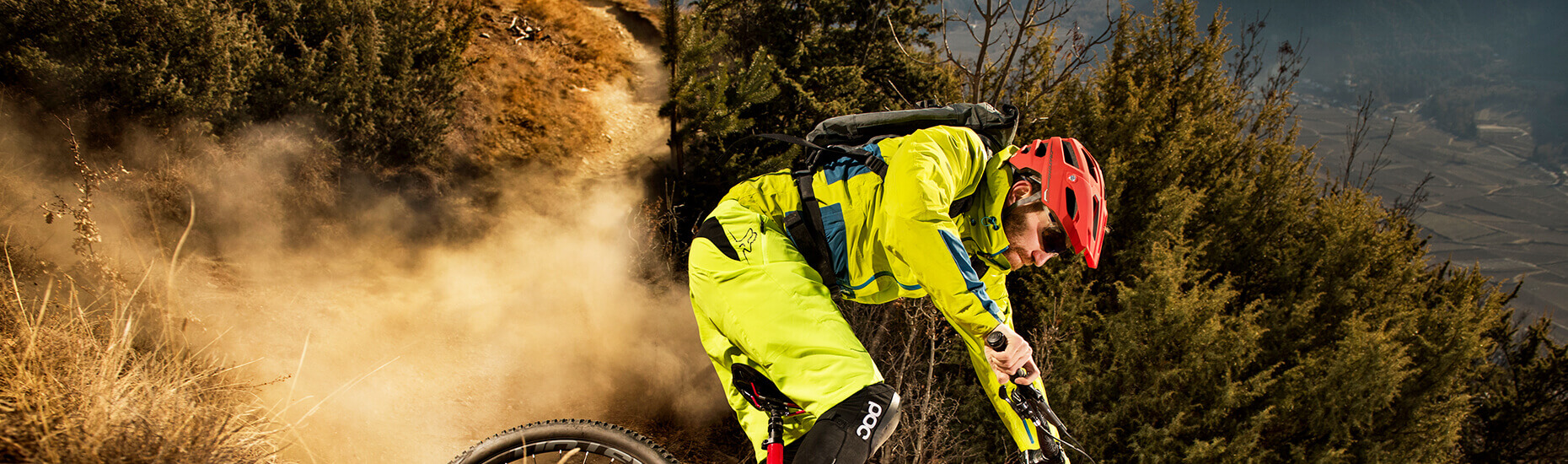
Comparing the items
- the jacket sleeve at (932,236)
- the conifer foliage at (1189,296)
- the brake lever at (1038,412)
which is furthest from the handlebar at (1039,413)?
the conifer foliage at (1189,296)

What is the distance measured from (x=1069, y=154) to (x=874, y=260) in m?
0.97

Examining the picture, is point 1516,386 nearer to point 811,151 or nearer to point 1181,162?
point 1181,162

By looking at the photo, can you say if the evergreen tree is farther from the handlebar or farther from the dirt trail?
the dirt trail

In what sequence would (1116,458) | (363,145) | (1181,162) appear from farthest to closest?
(363,145)
(1181,162)
(1116,458)

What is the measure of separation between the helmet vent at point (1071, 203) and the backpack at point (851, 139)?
1.42ft

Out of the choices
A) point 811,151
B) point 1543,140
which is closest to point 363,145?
point 811,151

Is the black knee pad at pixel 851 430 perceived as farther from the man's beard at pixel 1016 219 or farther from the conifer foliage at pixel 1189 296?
the conifer foliage at pixel 1189 296

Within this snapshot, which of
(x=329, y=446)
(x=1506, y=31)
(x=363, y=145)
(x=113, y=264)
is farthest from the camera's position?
(x=1506, y=31)

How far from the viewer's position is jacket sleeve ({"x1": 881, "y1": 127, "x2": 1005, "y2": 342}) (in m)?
2.28

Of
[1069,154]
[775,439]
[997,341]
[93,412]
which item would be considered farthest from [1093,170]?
[93,412]

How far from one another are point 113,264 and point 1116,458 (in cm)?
1081

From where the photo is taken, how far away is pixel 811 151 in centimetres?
307

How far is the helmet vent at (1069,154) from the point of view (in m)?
2.83

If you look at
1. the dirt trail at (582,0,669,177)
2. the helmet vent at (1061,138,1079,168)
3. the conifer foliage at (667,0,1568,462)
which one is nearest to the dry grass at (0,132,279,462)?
the helmet vent at (1061,138,1079,168)
